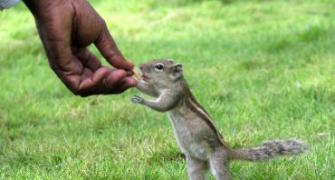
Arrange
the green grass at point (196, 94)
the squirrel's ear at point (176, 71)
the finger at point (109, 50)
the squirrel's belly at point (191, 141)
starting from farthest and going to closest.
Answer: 1. the green grass at point (196, 94)
2. the squirrel's ear at point (176, 71)
3. the squirrel's belly at point (191, 141)
4. the finger at point (109, 50)

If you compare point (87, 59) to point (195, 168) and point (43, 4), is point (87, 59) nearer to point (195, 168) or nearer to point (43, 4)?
point (43, 4)

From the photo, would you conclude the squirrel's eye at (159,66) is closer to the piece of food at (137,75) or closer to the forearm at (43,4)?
the piece of food at (137,75)

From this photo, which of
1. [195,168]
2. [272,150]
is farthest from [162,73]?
[272,150]

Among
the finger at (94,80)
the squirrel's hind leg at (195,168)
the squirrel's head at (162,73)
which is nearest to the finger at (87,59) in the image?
the finger at (94,80)

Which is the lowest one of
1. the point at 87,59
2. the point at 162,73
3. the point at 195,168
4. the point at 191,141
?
the point at 195,168

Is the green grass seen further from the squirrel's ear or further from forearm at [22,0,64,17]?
forearm at [22,0,64,17]

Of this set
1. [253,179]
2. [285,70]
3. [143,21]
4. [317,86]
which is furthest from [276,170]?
[143,21]

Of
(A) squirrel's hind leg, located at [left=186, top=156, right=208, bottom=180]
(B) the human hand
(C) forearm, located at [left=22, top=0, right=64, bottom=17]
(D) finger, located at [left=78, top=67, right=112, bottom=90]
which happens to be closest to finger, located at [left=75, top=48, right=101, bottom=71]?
(B) the human hand
